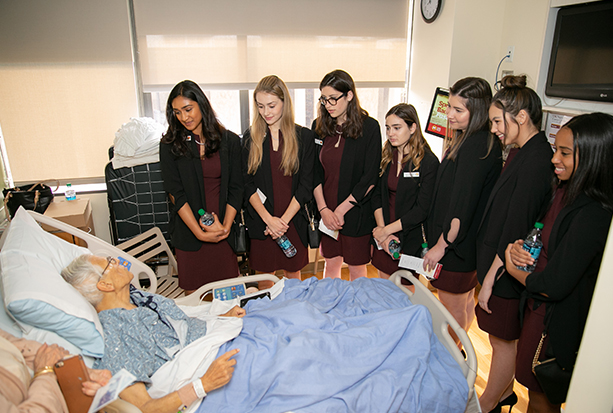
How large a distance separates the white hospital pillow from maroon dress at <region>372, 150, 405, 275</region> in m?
1.67

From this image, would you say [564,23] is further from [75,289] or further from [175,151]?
[75,289]

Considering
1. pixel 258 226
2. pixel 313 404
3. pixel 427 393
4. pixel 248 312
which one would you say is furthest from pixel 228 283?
pixel 427 393

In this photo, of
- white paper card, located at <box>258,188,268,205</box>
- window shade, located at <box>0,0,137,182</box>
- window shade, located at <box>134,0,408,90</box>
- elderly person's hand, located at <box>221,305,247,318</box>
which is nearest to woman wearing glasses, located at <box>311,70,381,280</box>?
white paper card, located at <box>258,188,268,205</box>

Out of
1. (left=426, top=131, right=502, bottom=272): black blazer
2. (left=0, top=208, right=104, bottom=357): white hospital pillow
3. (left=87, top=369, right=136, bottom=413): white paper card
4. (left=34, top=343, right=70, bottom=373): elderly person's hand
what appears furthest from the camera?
(left=426, top=131, right=502, bottom=272): black blazer

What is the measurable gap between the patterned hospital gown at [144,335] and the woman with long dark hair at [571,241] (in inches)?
57.6

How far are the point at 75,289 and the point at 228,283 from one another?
2.65 ft

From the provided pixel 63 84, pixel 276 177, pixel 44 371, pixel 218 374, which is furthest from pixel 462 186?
pixel 63 84

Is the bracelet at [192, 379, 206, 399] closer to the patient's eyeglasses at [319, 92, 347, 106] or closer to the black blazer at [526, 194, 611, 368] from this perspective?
the black blazer at [526, 194, 611, 368]

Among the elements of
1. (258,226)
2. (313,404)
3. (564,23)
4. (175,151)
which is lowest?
Result: (313,404)

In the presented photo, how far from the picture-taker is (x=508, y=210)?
1775 millimetres

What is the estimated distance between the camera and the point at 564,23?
2.46 meters

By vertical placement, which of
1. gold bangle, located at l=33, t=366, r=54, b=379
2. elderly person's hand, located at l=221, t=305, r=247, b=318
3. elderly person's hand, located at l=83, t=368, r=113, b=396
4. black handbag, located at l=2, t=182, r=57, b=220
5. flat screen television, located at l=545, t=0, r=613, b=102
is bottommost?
elderly person's hand, located at l=221, t=305, r=247, b=318

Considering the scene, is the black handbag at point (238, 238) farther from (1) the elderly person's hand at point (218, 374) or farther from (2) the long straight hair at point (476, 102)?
(2) the long straight hair at point (476, 102)

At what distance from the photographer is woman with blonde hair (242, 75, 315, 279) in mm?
2408
